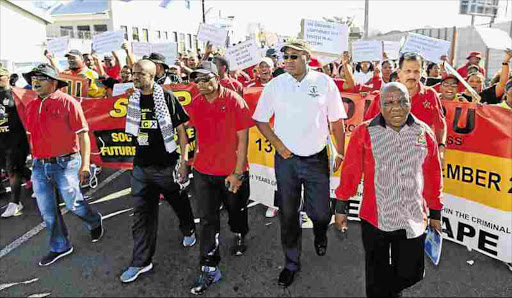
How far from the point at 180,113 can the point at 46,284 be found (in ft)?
6.61

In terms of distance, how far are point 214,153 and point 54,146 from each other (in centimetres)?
171

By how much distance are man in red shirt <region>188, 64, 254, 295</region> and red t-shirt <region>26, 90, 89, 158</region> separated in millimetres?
1305

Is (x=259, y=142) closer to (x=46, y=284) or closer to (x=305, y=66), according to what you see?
(x=305, y=66)

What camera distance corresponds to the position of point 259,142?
5.21 metres

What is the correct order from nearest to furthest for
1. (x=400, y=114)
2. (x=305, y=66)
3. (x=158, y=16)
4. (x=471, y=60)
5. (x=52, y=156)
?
(x=400, y=114)
(x=305, y=66)
(x=52, y=156)
(x=471, y=60)
(x=158, y=16)

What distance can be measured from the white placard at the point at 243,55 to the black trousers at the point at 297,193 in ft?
9.72

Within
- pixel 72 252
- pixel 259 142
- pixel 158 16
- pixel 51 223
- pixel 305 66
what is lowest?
pixel 72 252

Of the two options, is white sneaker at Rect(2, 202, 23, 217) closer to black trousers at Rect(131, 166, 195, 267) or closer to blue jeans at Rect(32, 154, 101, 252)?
blue jeans at Rect(32, 154, 101, 252)

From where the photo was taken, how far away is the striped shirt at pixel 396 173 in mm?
2539

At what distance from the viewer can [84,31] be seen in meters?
36.2

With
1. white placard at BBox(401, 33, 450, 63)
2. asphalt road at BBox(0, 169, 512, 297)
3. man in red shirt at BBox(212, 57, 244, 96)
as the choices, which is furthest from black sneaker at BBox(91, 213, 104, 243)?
white placard at BBox(401, 33, 450, 63)

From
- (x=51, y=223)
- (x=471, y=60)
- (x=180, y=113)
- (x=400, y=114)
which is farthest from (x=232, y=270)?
(x=471, y=60)

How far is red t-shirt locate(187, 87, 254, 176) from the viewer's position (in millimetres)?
3570

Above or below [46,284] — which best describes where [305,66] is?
above
